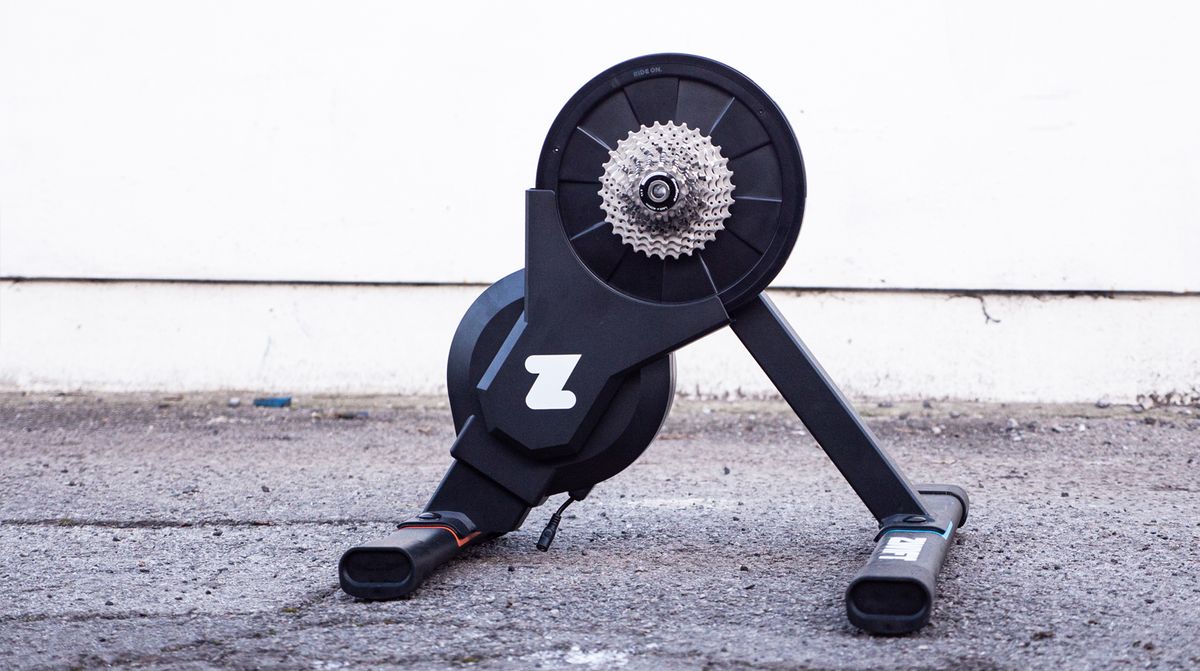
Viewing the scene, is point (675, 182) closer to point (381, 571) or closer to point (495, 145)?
point (381, 571)

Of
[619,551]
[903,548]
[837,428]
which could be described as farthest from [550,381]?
[903,548]

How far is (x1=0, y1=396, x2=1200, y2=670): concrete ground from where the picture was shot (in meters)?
2.33

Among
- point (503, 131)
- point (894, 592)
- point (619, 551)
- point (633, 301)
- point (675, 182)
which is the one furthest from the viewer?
point (503, 131)

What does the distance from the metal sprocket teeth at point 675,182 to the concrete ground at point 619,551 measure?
87 centimetres

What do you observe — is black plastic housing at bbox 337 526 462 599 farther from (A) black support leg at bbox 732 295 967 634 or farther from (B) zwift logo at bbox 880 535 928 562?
(B) zwift logo at bbox 880 535 928 562

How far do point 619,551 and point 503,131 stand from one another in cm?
318

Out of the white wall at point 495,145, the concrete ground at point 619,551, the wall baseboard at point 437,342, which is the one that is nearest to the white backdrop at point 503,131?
the white wall at point 495,145

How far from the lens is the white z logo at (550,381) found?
2879 millimetres

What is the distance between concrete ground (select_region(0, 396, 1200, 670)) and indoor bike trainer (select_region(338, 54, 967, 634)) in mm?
220

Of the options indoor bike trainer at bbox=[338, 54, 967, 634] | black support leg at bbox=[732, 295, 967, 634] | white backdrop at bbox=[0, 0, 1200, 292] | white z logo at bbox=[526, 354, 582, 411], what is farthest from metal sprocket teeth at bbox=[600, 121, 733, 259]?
white backdrop at bbox=[0, 0, 1200, 292]

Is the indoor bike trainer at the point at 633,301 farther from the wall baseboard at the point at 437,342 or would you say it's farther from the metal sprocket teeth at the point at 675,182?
the wall baseboard at the point at 437,342

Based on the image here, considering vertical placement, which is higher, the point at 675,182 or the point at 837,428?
the point at 675,182

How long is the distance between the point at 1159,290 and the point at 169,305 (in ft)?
16.8

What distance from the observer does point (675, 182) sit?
108 inches
